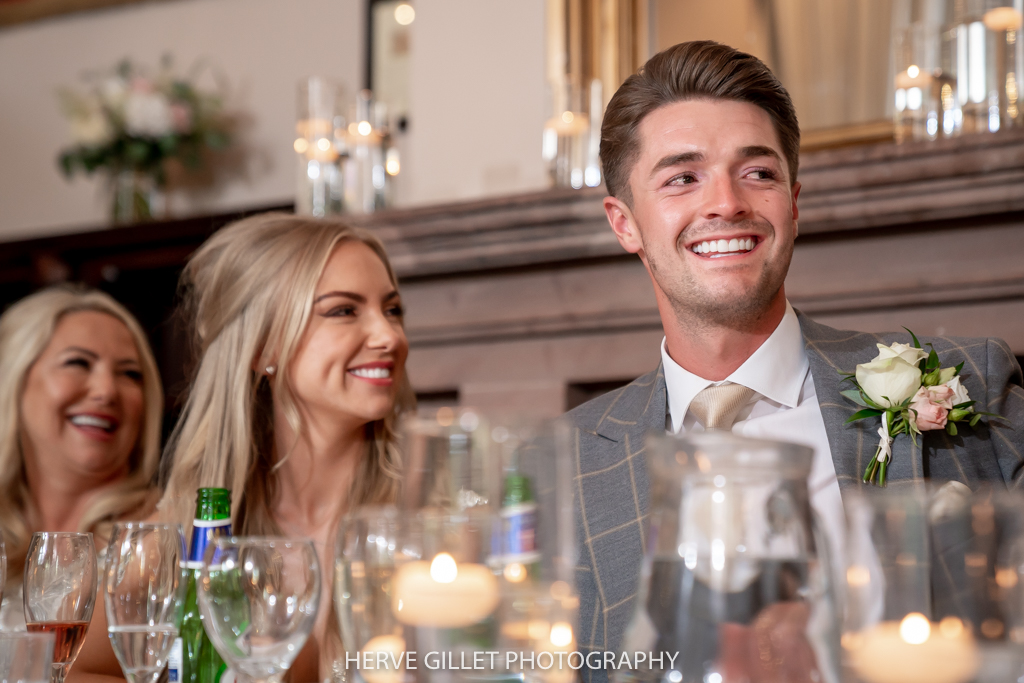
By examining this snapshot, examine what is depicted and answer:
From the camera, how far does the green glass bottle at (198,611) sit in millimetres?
1093

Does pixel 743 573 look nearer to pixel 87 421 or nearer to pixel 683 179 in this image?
pixel 683 179

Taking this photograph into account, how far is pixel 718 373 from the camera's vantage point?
5.30 ft

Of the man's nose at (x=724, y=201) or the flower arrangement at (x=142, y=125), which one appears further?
the flower arrangement at (x=142, y=125)

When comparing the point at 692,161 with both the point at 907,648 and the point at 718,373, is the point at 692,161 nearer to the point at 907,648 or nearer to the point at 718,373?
the point at 718,373

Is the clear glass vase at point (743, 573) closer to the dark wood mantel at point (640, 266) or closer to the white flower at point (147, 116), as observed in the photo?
the dark wood mantel at point (640, 266)

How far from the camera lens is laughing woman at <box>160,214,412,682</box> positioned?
178cm

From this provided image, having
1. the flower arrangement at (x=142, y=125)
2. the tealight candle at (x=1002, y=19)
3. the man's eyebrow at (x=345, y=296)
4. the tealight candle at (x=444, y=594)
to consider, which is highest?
the flower arrangement at (x=142, y=125)

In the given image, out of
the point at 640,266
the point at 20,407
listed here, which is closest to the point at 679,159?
the point at 640,266

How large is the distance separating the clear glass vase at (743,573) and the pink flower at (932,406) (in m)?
0.78

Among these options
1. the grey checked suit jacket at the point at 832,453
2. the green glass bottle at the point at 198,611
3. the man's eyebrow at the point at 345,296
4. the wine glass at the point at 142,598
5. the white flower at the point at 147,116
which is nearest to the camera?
the wine glass at the point at 142,598

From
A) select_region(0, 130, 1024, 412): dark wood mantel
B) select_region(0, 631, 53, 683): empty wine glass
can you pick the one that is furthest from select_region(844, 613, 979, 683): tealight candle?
select_region(0, 130, 1024, 412): dark wood mantel

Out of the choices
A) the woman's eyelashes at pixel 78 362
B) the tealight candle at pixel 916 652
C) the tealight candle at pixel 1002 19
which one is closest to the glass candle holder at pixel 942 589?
the tealight candle at pixel 916 652

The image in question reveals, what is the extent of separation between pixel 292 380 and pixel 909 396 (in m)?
1.06

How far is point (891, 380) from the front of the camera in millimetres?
1309
